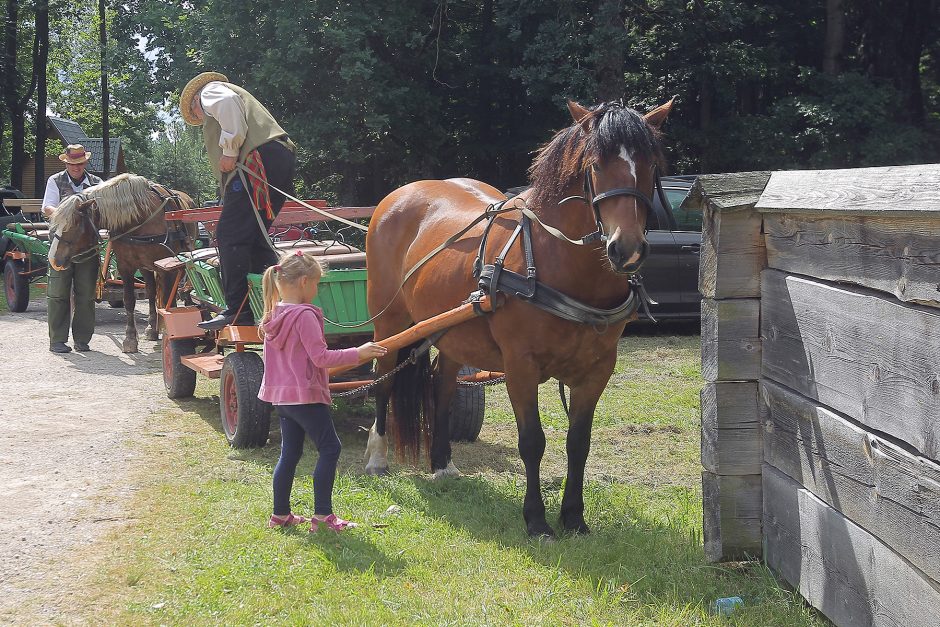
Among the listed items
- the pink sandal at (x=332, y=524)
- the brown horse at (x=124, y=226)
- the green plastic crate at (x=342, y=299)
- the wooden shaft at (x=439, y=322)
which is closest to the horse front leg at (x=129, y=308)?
the brown horse at (x=124, y=226)

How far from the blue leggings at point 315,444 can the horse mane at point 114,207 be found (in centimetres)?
653

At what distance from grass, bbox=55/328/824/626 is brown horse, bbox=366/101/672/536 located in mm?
400

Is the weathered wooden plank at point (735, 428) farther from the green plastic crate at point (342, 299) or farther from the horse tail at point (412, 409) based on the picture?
the green plastic crate at point (342, 299)

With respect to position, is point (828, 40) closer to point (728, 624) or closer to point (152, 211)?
point (152, 211)

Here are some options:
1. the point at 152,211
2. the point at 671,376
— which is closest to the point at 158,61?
the point at 152,211

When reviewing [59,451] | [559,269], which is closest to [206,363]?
[59,451]

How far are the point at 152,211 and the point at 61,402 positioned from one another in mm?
3143

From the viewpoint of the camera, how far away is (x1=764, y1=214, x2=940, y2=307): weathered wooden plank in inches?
97.7

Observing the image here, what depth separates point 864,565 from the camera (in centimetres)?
290

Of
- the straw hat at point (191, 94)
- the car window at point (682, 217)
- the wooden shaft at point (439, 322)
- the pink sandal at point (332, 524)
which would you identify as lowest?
the pink sandal at point (332, 524)

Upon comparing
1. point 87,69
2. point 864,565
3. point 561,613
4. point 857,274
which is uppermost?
point 87,69

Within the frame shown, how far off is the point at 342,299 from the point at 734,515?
3.35m

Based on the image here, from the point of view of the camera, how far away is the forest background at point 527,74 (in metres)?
15.5

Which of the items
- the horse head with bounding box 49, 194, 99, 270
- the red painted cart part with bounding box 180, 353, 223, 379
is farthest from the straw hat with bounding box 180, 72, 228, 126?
the horse head with bounding box 49, 194, 99, 270
